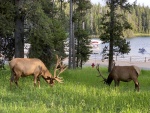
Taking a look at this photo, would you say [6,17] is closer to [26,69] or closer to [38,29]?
[38,29]

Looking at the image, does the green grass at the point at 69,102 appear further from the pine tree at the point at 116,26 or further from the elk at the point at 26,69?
the pine tree at the point at 116,26

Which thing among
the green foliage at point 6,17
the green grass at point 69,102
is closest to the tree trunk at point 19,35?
the green foliage at point 6,17

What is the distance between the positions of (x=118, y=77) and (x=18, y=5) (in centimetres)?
666

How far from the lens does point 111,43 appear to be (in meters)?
28.8

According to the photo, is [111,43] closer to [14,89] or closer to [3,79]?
[3,79]

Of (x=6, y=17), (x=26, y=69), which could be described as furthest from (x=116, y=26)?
(x=26, y=69)

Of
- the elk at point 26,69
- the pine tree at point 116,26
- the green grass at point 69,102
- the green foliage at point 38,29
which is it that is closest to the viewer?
the green grass at point 69,102

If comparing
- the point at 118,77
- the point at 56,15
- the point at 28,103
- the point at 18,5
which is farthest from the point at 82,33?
the point at 28,103

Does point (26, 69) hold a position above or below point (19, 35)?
below

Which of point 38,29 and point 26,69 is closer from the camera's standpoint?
point 26,69

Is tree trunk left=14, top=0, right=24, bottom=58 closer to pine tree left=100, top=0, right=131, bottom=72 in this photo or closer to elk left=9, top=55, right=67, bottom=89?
elk left=9, top=55, right=67, bottom=89

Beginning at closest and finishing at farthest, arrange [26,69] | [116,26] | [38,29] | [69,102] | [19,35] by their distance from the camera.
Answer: [69,102] < [26,69] < [38,29] < [19,35] < [116,26]

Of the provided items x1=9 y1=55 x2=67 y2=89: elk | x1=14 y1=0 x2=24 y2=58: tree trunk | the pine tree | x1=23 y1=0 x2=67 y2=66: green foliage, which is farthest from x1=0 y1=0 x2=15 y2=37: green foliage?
the pine tree

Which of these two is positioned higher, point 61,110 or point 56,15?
point 56,15
